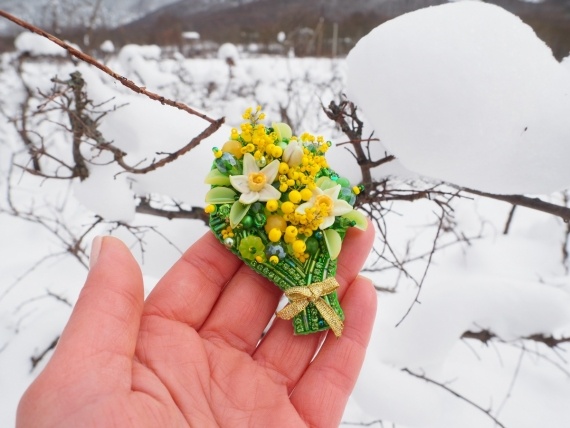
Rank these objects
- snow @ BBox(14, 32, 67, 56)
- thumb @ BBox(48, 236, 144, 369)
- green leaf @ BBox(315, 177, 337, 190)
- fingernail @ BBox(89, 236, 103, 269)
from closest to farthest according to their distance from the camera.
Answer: thumb @ BBox(48, 236, 144, 369) < fingernail @ BBox(89, 236, 103, 269) < green leaf @ BBox(315, 177, 337, 190) < snow @ BBox(14, 32, 67, 56)

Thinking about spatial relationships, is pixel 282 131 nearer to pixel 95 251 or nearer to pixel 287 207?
pixel 287 207

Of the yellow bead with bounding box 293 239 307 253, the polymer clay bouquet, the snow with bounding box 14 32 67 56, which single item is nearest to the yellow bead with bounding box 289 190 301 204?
the polymer clay bouquet

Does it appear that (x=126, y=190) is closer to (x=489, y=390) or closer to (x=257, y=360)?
(x=257, y=360)

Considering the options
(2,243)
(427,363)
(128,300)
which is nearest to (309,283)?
(128,300)

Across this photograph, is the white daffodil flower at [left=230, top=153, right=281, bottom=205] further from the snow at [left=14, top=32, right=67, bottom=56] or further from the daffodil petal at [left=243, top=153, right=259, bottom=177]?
the snow at [left=14, top=32, right=67, bottom=56]

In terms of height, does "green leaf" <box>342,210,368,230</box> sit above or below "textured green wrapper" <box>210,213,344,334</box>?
above

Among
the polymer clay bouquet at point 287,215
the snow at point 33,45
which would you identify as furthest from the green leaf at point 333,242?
the snow at point 33,45

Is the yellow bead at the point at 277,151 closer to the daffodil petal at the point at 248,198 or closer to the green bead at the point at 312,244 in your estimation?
the daffodil petal at the point at 248,198

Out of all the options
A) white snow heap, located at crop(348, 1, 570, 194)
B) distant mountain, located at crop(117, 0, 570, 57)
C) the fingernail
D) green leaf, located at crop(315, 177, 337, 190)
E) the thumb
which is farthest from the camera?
distant mountain, located at crop(117, 0, 570, 57)

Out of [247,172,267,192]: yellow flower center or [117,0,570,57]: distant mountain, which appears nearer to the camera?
[247,172,267,192]: yellow flower center
